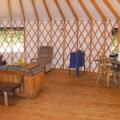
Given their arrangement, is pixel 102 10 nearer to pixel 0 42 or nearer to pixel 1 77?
pixel 1 77

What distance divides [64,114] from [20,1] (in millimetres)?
3631

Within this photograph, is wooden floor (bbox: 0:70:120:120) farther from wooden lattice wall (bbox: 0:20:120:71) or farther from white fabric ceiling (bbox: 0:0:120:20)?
white fabric ceiling (bbox: 0:0:120:20)

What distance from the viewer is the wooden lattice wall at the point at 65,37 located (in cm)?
709

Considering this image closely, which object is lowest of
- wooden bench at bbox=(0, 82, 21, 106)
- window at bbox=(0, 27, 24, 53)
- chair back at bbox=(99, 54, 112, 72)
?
wooden bench at bbox=(0, 82, 21, 106)

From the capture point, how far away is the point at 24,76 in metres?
4.61

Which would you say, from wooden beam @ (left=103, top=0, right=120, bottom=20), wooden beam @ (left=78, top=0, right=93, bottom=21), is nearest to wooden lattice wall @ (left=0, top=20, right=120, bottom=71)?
Result: wooden beam @ (left=78, top=0, right=93, bottom=21)

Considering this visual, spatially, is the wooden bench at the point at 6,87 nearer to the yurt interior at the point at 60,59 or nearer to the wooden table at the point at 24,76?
the yurt interior at the point at 60,59

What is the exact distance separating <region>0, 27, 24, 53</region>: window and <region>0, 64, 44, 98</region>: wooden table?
328 centimetres

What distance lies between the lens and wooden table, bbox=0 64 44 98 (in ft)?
15.1

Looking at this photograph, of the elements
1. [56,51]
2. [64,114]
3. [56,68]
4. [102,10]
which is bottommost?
[64,114]

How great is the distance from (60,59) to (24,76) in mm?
3130

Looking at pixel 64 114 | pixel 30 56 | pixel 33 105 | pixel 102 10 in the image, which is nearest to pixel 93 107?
pixel 64 114

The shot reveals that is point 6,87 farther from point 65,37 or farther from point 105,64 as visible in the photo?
point 65,37

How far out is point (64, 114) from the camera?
3.84 metres
